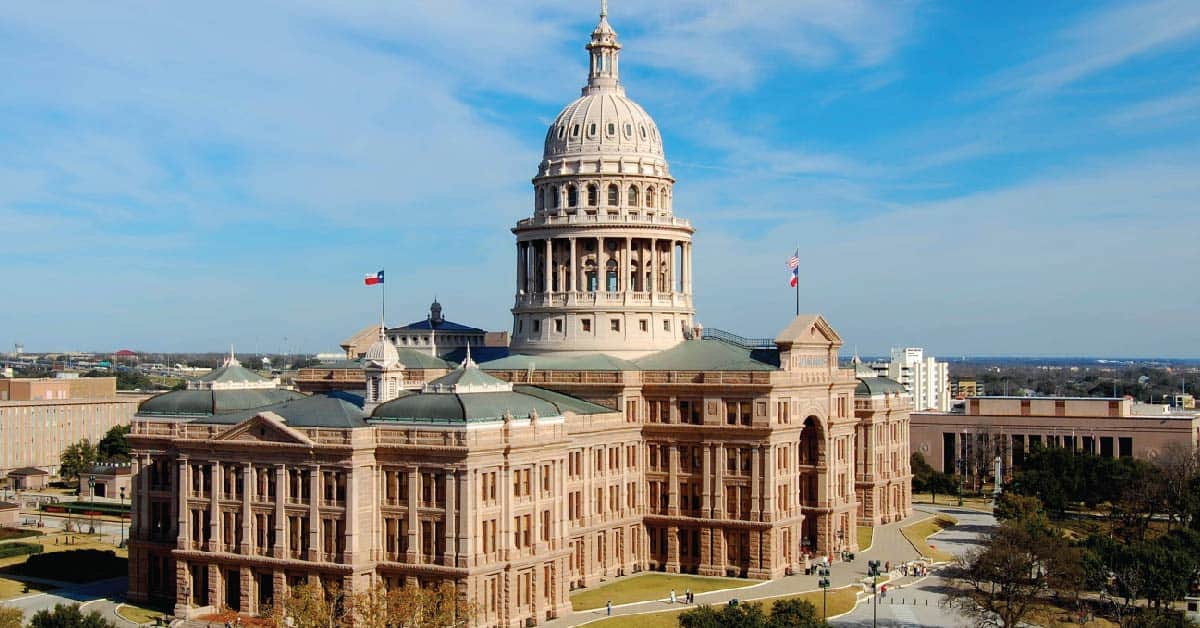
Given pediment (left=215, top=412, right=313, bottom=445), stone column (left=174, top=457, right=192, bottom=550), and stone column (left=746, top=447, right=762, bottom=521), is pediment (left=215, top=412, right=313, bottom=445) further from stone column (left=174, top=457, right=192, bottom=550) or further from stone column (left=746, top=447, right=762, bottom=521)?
stone column (left=746, top=447, right=762, bottom=521)

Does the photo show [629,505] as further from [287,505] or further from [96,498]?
[96,498]

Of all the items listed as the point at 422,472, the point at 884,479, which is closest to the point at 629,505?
the point at 422,472

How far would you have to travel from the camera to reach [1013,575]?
9762cm

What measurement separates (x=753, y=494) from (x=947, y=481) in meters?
72.0

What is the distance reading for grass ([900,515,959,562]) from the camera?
126 metres

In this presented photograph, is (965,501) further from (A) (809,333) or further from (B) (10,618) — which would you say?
(B) (10,618)

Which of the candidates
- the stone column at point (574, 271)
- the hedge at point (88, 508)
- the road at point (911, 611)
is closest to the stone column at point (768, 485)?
the road at point (911, 611)

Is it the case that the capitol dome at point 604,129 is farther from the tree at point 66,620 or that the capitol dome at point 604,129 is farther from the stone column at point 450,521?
the tree at point 66,620

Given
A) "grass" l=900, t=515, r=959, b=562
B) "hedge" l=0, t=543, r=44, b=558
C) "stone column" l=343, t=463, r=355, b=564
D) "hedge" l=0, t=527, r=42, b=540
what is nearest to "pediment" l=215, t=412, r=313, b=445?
"stone column" l=343, t=463, r=355, b=564

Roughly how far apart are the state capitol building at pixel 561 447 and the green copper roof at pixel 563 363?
439mm

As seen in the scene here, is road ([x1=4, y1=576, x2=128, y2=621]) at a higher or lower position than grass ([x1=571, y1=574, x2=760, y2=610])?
higher

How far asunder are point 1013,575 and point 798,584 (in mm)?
18272

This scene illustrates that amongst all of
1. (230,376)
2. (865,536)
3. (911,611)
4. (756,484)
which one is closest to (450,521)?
(756,484)

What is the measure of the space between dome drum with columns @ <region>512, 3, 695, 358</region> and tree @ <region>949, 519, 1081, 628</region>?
3845cm
